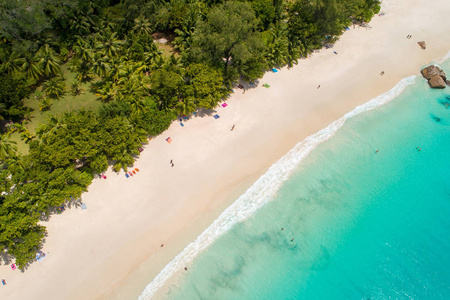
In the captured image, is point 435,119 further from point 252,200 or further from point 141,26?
point 141,26

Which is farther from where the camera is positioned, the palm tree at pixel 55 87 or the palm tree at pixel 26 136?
→ the palm tree at pixel 55 87

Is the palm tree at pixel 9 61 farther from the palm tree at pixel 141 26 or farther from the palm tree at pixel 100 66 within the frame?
the palm tree at pixel 141 26

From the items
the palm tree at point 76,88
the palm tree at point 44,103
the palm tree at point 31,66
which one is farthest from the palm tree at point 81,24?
the palm tree at point 44,103

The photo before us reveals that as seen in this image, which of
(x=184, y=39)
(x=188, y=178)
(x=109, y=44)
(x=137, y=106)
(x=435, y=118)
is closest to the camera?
(x=188, y=178)

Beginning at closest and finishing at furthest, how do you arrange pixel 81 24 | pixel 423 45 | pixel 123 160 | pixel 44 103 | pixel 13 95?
pixel 123 160
pixel 13 95
pixel 44 103
pixel 81 24
pixel 423 45

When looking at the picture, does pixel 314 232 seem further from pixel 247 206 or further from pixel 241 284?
pixel 241 284

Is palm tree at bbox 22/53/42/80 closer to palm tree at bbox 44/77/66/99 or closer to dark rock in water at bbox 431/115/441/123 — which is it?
palm tree at bbox 44/77/66/99

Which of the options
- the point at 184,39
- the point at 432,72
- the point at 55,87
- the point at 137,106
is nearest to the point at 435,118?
the point at 432,72
